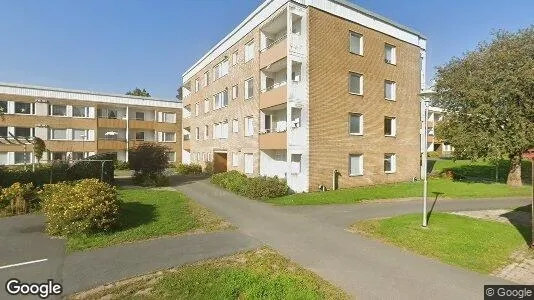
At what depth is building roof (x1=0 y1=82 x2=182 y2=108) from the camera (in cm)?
3575

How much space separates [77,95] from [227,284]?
4192cm

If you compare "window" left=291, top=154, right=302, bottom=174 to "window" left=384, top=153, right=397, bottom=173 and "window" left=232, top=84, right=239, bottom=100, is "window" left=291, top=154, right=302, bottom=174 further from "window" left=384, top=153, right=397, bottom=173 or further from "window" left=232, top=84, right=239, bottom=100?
"window" left=232, top=84, right=239, bottom=100

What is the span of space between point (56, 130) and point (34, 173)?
84.6 ft

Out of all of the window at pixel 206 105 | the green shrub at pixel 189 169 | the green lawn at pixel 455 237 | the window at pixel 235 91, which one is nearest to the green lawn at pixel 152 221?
the green lawn at pixel 455 237

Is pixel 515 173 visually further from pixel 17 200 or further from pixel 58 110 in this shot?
pixel 58 110

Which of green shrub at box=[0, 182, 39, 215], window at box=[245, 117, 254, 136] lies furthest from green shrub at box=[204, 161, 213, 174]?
green shrub at box=[0, 182, 39, 215]

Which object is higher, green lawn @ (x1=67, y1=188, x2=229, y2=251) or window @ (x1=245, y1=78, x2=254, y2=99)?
window @ (x1=245, y1=78, x2=254, y2=99)

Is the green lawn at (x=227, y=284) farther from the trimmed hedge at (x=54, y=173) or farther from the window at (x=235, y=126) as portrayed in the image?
the window at (x=235, y=126)

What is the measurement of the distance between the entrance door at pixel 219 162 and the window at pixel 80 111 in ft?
68.5

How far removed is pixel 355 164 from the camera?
74.2 ft

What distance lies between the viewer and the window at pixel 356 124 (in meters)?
22.4

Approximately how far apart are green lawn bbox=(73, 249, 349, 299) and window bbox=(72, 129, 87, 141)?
38.8m

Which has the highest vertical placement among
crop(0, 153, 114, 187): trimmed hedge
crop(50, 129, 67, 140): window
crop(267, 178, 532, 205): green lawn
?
crop(50, 129, 67, 140): window

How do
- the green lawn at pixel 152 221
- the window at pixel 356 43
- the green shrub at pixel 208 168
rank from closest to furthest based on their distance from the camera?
the green lawn at pixel 152 221, the window at pixel 356 43, the green shrub at pixel 208 168
